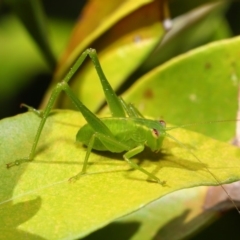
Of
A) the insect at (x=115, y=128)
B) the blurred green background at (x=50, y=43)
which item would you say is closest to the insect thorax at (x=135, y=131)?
the insect at (x=115, y=128)

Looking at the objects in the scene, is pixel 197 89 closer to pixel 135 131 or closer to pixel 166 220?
pixel 135 131

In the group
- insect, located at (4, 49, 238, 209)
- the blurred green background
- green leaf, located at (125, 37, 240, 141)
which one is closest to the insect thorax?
insect, located at (4, 49, 238, 209)

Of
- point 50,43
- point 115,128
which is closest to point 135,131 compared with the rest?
point 115,128

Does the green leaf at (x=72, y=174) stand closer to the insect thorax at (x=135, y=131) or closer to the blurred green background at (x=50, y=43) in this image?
the insect thorax at (x=135, y=131)

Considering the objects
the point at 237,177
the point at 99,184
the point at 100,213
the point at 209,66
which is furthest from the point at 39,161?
the point at 209,66

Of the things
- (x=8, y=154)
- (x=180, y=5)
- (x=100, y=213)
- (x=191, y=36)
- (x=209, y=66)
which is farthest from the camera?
(x=191, y=36)

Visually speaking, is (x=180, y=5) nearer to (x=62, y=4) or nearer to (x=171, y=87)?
(x=171, y=87)
